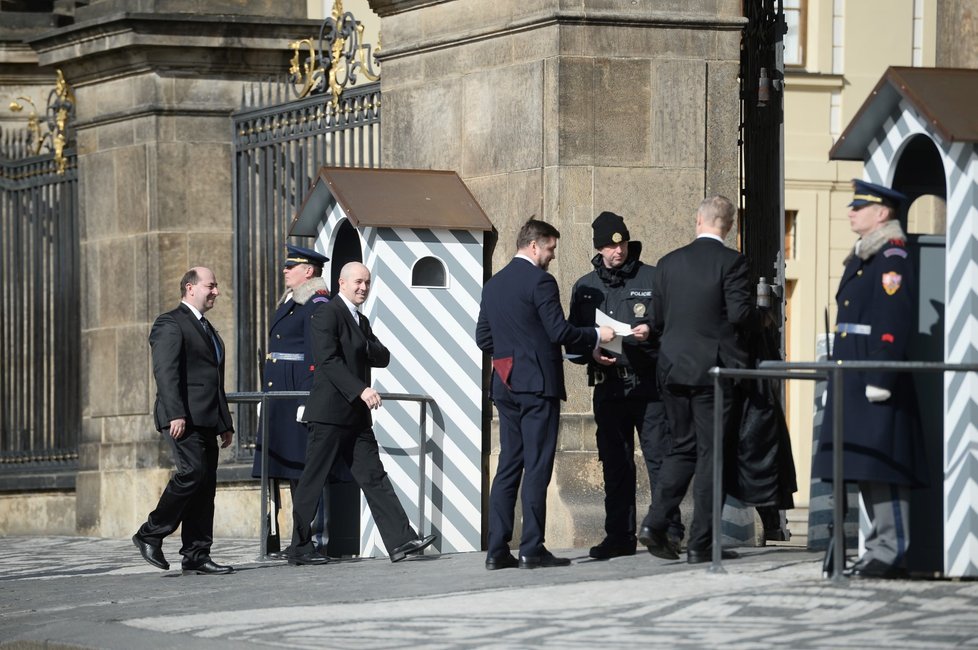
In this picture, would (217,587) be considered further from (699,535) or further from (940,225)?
(940,225)

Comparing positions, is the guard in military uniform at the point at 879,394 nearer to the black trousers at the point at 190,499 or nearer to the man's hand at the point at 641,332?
the man's hand at the point at 641,332

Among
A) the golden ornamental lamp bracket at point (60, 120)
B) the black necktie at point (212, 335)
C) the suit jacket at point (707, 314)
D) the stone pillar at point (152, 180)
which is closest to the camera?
the suit jacket at point (707, 314)

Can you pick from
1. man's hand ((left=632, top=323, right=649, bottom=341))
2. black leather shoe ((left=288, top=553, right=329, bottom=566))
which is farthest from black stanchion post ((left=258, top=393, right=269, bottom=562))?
man's hand ((left=632, top=323, right=649, bottom=341))

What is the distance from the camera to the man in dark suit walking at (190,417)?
38.4 feet

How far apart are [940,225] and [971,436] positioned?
70.6 inches

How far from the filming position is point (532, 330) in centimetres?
1100

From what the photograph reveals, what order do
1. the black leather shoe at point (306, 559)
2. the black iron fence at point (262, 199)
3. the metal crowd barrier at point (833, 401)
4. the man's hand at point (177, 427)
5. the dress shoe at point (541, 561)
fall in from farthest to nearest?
the black iron fence at point (262, 199) → the black leather shoe at point (306, 559) → the man's hand at point (177, 427) → the dress shoe at point (541, 561) → the metal crowd barrier at point (833, 401)

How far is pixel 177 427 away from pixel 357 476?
1.01m

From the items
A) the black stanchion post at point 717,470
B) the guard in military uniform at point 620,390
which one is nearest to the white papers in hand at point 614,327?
the guard in military uniform at point 620,390

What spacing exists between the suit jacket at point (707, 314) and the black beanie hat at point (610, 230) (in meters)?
0.76

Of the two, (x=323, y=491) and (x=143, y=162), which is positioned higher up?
(x=143, y=162)

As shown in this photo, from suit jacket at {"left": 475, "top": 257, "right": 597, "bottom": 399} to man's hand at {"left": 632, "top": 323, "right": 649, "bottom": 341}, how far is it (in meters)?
0.21

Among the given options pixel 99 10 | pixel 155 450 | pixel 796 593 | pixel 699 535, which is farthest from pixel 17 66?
pixel 796 593

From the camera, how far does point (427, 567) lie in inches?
452
